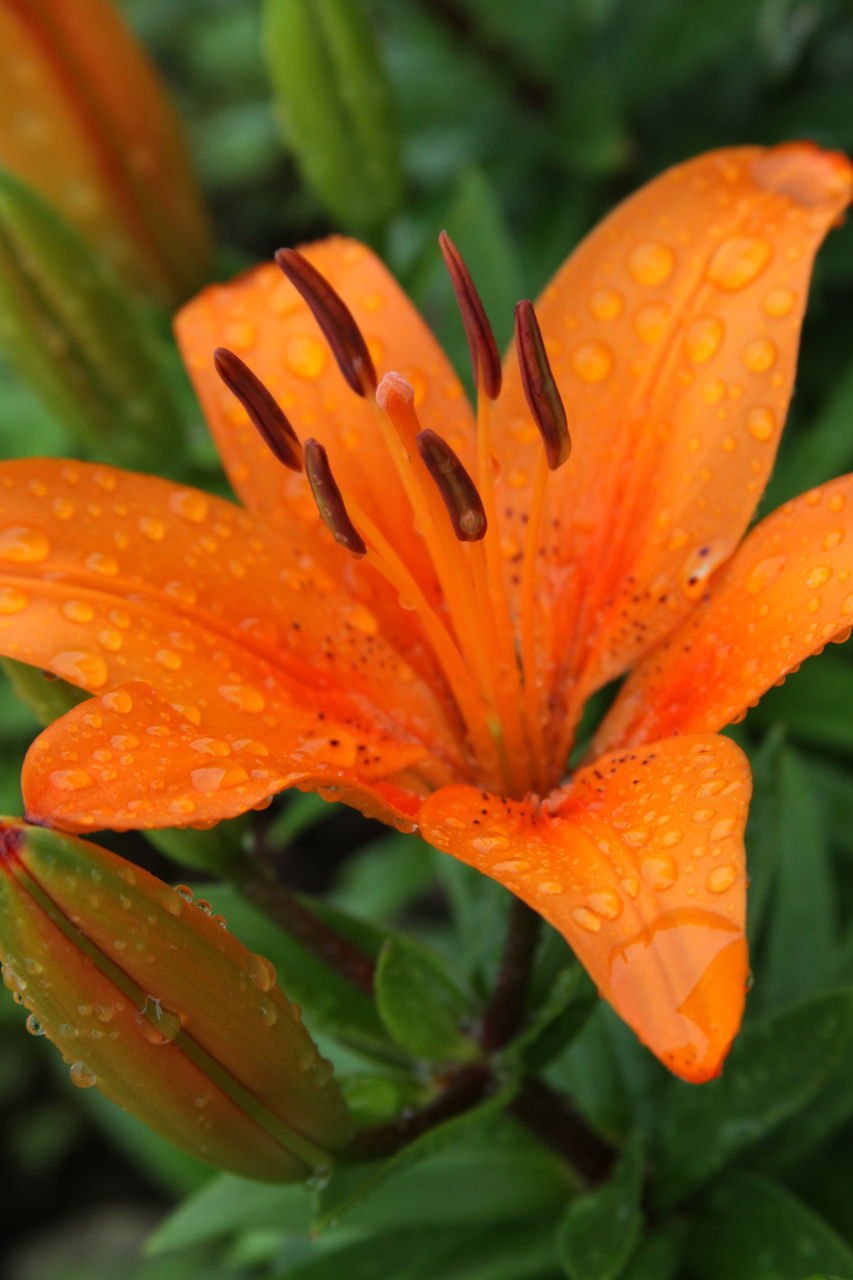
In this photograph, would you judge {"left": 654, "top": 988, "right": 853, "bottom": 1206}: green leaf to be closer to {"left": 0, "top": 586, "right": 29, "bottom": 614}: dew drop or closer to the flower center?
the flower center

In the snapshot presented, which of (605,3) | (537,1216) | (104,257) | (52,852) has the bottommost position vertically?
Result: (537,1216)

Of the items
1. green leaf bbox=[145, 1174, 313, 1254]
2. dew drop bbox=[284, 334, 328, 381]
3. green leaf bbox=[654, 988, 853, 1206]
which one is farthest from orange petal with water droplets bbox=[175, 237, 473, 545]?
green leaf bbox=[145, 1174, 313, 1254]

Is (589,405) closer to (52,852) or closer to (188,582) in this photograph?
(188,582)

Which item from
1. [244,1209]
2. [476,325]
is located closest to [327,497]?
[476,325]

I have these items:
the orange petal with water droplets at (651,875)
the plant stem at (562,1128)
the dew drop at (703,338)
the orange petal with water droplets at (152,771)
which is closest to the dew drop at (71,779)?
the orange petal with water droplets at (152,771)

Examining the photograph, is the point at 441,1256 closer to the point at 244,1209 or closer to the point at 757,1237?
the point at 244,1209

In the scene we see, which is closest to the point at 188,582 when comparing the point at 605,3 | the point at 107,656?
the point at 107,656
